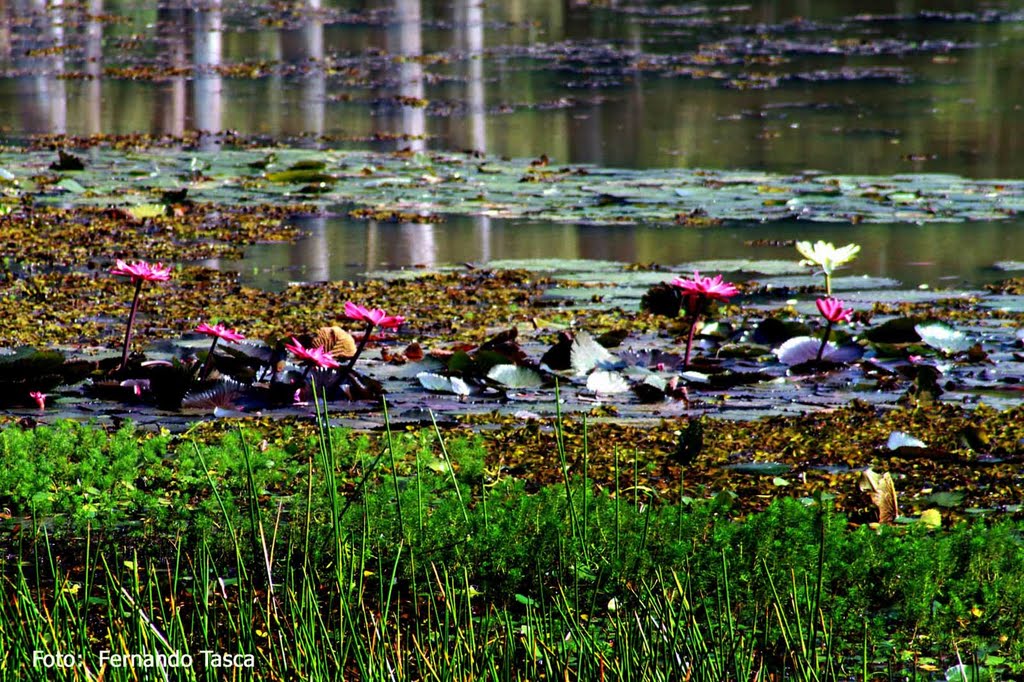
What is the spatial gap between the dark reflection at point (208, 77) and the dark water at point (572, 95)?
0.06 meters

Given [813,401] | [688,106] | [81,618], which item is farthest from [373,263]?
[688,106]

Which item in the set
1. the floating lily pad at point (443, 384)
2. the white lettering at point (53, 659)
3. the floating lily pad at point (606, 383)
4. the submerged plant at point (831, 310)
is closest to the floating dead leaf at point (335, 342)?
the floating lily pad at point (443, 384)

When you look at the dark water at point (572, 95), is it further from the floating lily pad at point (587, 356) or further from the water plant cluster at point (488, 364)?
the floating lily pad at point (587, 356)

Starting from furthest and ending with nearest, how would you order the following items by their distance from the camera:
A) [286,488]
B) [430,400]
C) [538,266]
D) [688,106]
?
[688,106]
[538,266]
[430,400]
[286,488]

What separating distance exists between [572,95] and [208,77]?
4.64 m

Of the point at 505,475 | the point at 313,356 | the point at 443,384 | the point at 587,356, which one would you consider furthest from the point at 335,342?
the point at 505,475

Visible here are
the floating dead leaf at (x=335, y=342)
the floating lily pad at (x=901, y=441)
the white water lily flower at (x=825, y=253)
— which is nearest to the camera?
the floating lily pad at (x=901, y=441)

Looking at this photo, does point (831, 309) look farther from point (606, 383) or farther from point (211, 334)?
point (211, 334)

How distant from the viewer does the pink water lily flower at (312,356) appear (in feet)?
13.5

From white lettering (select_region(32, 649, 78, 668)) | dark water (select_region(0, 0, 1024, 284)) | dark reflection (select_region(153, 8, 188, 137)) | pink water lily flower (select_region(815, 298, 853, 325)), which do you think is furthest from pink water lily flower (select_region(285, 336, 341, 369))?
dark reflection (select_region(153, 8, 188, 137))

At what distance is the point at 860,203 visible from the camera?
25.5 ft

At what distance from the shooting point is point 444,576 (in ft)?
8.96

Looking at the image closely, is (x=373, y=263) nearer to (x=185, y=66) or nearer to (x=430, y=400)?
(x=430, y=400)

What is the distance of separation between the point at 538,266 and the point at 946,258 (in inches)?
75.9
